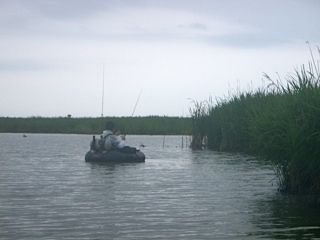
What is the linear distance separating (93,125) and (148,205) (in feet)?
149

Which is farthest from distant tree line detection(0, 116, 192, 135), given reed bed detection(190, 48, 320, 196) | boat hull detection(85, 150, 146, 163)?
reed bed detection(190, 48, 320, 196)

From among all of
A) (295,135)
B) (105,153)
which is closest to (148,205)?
(295,135)

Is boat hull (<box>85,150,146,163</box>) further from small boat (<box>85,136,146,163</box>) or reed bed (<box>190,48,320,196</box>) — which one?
reed bed (<box>190,48,320,196</box>)

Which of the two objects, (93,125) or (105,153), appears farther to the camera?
(93,125)

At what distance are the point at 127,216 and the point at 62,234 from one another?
1.80 metres

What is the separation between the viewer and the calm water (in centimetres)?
956

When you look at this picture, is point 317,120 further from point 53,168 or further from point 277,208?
point 53,168

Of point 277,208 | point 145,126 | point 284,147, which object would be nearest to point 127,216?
point 277,208

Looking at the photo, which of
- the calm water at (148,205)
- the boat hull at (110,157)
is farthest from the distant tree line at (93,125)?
the calm water at (148,205)

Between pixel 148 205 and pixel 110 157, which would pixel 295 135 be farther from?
pixel 110 157

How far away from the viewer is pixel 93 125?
57.2 m

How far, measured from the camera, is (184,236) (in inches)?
362

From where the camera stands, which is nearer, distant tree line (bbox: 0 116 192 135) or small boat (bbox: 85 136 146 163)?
small boat (bbox: 85 136 146 163)

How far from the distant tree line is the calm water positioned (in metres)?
31.8
